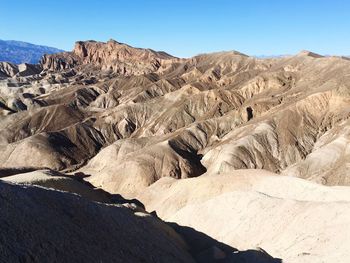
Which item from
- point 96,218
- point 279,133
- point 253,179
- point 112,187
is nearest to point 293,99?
point 279,133

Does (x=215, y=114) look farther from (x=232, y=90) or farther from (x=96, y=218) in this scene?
(x=96, y=218)

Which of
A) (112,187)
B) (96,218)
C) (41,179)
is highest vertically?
(96,218)

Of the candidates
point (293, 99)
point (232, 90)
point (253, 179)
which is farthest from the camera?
point (232, 90)

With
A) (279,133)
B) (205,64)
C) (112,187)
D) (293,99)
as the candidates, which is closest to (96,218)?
(112,187)

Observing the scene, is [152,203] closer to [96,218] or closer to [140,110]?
[96,218]

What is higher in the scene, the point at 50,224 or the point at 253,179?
the point at 50,224

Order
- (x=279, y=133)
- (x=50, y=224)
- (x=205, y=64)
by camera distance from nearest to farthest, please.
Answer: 1. (x=50, y=224)
2. (x=279, y=133)
3. (x=205, y=64)

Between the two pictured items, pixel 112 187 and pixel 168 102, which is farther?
pixel 168 102
